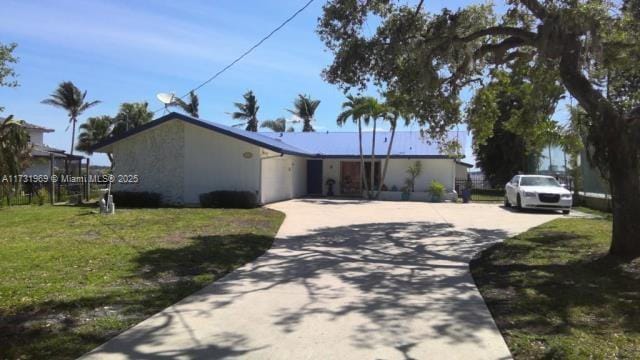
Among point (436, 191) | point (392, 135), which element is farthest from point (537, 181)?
point (392, 135)

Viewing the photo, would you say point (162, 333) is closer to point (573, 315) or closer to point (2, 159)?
point (2, 159)

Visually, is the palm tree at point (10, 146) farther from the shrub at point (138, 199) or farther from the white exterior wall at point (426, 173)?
the white exterior wall at point (426, 173)

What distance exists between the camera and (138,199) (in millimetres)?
22438

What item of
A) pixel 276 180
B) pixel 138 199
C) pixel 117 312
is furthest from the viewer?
pixel 276 180

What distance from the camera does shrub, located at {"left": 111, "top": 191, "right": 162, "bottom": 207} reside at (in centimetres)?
2242

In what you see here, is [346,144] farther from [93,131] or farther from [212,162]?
[93,131]

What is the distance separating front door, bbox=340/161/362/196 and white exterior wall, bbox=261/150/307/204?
7.05ft

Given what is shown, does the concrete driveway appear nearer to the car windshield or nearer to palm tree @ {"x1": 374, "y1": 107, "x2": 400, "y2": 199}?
the car windshield

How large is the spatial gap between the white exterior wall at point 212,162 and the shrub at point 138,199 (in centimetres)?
149

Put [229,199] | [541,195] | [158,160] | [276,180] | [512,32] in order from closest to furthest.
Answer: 1. [512,32]
2. [541,195]
3. [229,199]
4. [158,160]
5. [276,180]

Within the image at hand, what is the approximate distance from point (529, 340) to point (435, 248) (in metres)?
6.46

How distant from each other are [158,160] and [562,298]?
64.8ft

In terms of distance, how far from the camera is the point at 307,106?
57.9 meters

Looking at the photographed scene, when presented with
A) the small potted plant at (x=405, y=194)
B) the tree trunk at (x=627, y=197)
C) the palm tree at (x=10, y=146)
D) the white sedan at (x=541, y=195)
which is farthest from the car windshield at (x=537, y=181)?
the palm tree at (x=10, y=146)
